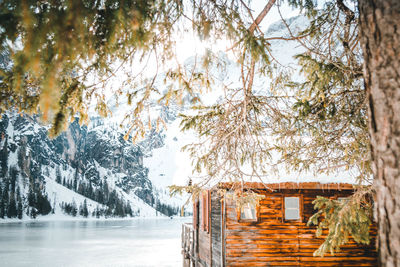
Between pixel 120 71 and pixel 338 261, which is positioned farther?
pixel 338 261

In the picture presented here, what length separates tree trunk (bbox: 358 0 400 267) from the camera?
74.4 inches

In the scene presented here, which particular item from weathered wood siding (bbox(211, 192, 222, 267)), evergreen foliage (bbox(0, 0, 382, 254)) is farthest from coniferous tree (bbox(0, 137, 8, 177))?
evergreen foliage (bbox(0, 0, 382, 254))

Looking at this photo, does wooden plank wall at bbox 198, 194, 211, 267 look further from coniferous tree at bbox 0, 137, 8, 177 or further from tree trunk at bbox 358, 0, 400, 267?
coniferous tree at bbox 0, 137, 8, 177

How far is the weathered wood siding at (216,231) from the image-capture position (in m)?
10.0

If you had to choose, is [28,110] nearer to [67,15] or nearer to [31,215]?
[67,15]

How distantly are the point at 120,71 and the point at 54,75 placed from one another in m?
1.92

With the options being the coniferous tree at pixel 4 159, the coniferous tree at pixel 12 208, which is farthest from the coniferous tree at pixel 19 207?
the coniferous tree at pixel 4 159

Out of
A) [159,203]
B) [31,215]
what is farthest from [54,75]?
[159,203]

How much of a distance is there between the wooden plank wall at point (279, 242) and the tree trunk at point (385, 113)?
25.8 ft

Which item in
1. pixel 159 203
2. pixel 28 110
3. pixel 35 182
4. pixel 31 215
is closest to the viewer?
pixel 28 110

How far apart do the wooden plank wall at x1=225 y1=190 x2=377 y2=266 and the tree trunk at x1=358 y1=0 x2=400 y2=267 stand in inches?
310

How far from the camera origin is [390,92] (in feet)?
6.39

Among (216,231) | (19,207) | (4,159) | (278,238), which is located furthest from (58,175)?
(278,238)

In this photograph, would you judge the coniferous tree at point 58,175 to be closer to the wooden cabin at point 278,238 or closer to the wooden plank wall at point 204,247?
the wooden plank wall at point 204,247
